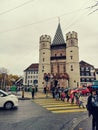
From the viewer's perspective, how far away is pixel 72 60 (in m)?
54.6

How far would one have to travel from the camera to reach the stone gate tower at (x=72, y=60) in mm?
53688

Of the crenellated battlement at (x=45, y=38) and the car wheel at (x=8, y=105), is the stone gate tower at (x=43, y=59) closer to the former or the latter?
the crenellated battlement at (x=45, y=38)

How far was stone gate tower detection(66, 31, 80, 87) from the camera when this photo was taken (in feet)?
176

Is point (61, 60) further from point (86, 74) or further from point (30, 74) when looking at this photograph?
point (30, 74)

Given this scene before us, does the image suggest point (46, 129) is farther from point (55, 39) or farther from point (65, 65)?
point (55, 39)

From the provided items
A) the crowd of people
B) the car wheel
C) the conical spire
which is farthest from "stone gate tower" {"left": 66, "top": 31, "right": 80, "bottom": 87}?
the car wheel

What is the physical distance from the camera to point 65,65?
187 ft

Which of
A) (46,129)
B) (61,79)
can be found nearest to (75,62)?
(61,79)

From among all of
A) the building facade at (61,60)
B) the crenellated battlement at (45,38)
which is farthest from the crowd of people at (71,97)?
the crenellated battlement at (45,38)

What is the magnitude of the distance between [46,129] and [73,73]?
47.1 m

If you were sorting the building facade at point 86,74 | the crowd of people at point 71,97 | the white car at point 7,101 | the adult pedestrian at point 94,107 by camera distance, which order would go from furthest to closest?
the building facade at point 86,74, the crowd of people at point 71,97, the white car at point 7,101, the adult pedestrian at point 94,107

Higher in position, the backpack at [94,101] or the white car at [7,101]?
the backpack at [94,101]

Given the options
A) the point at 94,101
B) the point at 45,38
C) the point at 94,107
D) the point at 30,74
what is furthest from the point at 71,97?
the point at 30,74

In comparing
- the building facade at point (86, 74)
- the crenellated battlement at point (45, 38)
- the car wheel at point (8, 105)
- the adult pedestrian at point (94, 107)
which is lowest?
the car wheel at point (8, 105)
